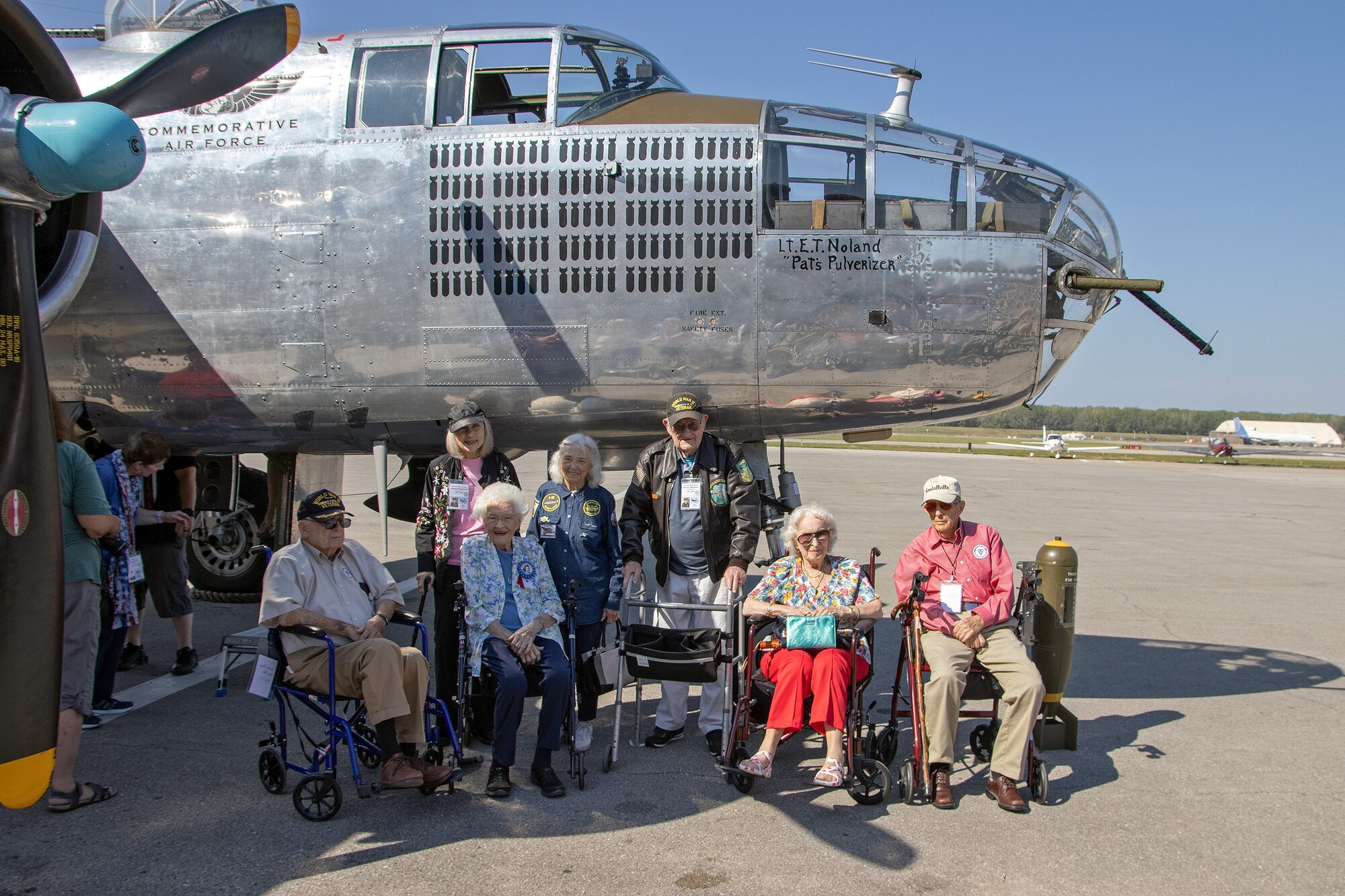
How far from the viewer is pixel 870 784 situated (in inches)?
173

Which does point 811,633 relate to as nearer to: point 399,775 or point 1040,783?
point 1040,783

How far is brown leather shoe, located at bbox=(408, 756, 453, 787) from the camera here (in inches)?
170

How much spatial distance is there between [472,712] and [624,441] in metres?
2.13

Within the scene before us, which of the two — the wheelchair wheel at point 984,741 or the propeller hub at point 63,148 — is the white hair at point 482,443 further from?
the wheelchair wheel at point 984,741

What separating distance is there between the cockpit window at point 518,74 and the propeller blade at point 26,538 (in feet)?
9.71

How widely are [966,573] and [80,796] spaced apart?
448 cm

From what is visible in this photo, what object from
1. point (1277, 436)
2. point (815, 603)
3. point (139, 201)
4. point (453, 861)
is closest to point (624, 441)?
point (815, 603)

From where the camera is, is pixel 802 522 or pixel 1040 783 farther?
pixel 802 522

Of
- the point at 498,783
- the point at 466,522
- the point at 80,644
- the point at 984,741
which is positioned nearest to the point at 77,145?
the point at 80,644

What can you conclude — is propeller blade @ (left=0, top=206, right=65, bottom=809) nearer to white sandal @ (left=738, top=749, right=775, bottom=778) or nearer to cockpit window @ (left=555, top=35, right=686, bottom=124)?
white sandal @ (left=738, top=749, right=775, bottom=778)

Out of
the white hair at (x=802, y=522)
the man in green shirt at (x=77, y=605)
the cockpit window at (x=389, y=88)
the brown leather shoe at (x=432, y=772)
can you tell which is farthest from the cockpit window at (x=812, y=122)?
the man in green shirt at (x=77, y=605)

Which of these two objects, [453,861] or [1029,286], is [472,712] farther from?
[1029,286]

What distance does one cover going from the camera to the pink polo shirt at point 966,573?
4.89 meters

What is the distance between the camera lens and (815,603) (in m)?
4.90
